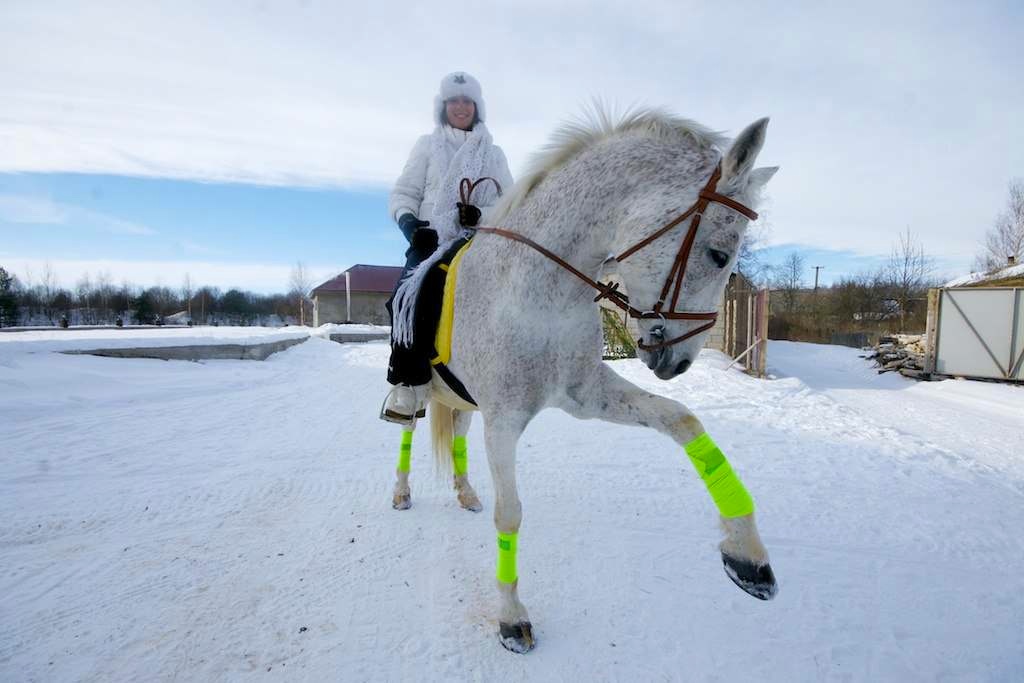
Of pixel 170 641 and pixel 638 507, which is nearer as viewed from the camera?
pixel 170 641

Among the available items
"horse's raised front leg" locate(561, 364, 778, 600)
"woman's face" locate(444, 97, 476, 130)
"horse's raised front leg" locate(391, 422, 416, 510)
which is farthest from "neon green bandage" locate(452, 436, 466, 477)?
"woman's face" locate(444, 97, 476, 130)

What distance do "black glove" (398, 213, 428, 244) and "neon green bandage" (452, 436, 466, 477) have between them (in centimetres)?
167

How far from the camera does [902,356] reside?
54.5 ft

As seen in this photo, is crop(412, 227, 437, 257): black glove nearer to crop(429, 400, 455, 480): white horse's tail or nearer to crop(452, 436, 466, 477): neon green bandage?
crop(429, 400, 455, 480): white horse's tail

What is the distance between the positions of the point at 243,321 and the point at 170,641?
220ft

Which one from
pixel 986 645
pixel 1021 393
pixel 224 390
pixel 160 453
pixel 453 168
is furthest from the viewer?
pixel 1021 393

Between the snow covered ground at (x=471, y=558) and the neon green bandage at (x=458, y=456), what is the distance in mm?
278

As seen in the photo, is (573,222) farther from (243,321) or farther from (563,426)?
(243,321)

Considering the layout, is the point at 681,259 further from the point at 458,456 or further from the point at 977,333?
the point at 977,333

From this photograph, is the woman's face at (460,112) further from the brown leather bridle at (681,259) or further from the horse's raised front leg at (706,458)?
the horse's raised front leg at (706,458)

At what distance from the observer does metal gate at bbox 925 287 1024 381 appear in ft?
40.5

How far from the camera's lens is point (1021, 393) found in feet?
36.0

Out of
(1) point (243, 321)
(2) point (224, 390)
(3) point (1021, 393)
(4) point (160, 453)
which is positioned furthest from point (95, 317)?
(3) point (1021, 393)

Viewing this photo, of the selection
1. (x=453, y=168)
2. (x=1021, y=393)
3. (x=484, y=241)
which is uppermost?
(x=453, y=168)
